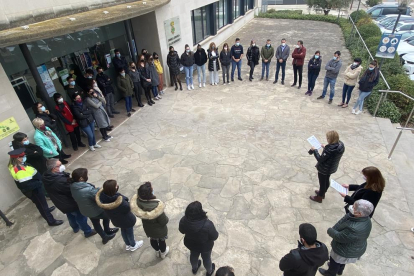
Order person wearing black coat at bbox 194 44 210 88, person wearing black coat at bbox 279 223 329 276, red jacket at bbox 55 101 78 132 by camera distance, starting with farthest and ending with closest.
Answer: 1. person wearing black coat at bbox 194 44 210 88
2. red jacket at bbox 55 101 78 132
3. person wearing black coat at bbox 279 223 329 276

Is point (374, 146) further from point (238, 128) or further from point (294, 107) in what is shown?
point (238, 128)

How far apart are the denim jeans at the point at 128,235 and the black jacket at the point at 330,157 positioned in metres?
3.59

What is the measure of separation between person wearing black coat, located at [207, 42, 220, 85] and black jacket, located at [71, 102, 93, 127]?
5397 mm

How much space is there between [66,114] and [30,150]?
1.83 metres

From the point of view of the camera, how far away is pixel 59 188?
4043 mm

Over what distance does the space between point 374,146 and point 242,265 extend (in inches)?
205

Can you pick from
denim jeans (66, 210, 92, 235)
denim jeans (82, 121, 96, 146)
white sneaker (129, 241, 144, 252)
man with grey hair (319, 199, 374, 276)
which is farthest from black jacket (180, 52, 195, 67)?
man with grey hair (319, 199, 374, 276)

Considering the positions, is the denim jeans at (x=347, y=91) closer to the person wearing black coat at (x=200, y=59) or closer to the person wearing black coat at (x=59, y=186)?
the person wearing black coat at (x=200, y=59)

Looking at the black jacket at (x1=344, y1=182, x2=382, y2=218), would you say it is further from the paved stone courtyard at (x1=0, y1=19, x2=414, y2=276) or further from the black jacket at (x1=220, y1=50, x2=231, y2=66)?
the black jacket at (x1=220, y1=50, x2=231, y2=66)

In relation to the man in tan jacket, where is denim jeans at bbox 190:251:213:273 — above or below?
below

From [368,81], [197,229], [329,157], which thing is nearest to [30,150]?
[197,229]

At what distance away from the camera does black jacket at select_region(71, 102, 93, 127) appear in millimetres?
6734

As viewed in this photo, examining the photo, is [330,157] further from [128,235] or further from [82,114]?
[82,114]

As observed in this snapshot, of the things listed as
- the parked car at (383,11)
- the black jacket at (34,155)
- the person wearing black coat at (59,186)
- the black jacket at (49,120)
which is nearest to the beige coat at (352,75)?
the person wearing black coat at (59,186)
